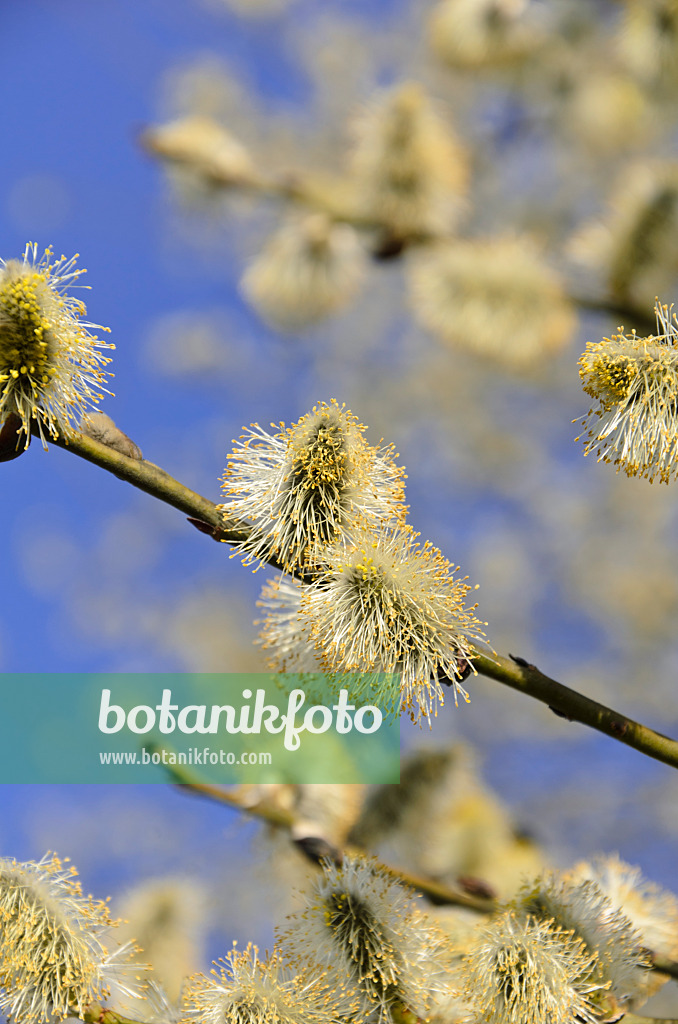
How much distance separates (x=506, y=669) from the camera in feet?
3.72

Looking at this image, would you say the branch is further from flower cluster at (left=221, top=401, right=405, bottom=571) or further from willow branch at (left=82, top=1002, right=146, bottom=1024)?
willow branch at (left=82, top=1002, right=146, bottom=1024)

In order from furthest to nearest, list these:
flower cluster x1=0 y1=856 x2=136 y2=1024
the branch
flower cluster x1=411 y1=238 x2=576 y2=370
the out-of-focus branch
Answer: the out-of-focus branch
flower cluster x1=411 y1=238 x2=576 y2=370
flower cluster x1=0 y1=856 x2=136 y2=1024
the branch

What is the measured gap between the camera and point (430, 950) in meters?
1.30

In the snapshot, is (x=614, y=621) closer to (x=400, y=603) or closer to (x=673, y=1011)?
(x=673, y=1011)

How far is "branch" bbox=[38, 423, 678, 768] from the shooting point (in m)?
1.10

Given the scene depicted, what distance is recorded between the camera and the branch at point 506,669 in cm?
110

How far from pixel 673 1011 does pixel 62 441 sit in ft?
11.8

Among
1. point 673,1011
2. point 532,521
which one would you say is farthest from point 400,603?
point 532,521

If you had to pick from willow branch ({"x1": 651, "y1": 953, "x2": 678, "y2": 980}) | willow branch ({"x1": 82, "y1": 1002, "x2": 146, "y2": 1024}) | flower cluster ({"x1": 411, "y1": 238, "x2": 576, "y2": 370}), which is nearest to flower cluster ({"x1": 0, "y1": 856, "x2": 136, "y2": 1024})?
willow branch ({"x1": 82, "y1": 1002, "x2": 146, "y2": 1024})

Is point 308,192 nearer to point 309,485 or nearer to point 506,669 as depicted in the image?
point 309,485

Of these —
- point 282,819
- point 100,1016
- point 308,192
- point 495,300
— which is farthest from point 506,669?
point 308,192

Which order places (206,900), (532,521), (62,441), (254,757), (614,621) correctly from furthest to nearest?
(532,521), (614,621), (206,900), (254,757), (62,441)

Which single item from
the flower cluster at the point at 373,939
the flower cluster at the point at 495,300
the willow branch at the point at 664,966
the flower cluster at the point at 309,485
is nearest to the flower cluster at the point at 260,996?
the flower cluster at the point at 373,939

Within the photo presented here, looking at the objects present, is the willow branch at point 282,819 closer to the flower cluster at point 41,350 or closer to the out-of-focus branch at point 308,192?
the flower cluster at point 41,350
